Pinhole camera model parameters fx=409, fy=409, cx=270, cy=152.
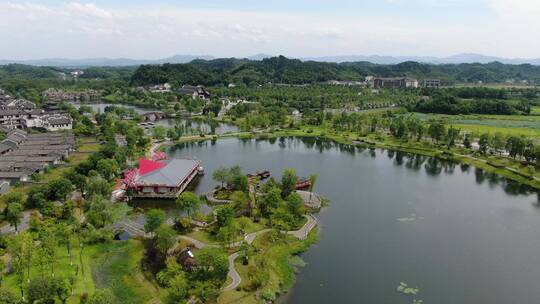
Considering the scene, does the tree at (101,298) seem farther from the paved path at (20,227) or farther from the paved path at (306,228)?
the paved path at (306,228)

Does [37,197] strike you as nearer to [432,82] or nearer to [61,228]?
[61,228]

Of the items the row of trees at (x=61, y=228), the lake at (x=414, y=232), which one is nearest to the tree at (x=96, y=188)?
the row of trees at (x=61, y=228)

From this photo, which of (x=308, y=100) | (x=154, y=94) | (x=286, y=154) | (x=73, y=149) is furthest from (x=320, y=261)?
(x=154, y=94)

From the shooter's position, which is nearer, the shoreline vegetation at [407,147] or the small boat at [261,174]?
the small boat at [261,174]

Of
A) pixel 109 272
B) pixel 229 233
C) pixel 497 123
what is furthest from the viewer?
pixel 497 123

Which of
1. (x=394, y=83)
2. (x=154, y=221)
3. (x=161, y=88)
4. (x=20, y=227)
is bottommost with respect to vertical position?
(x=20, y=227)

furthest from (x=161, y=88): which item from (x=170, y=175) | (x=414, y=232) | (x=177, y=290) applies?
(x=177, y=290)

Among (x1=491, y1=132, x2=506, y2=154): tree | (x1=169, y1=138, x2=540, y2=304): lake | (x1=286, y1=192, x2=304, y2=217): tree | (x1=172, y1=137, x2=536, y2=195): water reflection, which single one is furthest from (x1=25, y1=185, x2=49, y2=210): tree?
(x1=491, y1=132, x2=506, y2=154): tree
